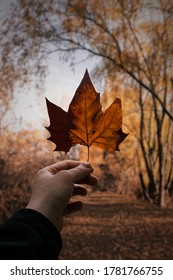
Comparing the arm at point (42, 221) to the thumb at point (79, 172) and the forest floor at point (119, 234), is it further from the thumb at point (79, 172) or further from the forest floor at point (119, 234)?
the forest floor at point (119, 234)

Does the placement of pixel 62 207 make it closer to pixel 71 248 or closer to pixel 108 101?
pixel 71 248

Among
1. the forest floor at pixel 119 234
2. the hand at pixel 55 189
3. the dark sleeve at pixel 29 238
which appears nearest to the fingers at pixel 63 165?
the hand at pixel 55 189

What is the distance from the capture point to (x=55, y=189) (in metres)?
0.42

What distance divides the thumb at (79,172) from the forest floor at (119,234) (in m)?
3.26

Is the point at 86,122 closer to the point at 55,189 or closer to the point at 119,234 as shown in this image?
the point at 55,189

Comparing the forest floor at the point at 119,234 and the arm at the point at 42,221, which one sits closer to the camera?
the arm at the point at 42,221

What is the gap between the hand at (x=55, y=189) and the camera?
15.5 inches

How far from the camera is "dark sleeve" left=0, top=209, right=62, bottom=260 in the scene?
344mm

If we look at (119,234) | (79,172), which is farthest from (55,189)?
(119,234)

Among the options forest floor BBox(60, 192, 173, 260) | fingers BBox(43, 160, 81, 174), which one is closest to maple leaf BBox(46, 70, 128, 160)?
fingers BBox(43, 160, 81, 174)

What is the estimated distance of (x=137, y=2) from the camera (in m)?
4.62

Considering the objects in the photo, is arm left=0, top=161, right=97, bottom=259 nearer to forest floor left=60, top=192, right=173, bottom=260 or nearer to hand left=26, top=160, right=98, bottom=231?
hand left=26, top=160, right=98, bottom=231

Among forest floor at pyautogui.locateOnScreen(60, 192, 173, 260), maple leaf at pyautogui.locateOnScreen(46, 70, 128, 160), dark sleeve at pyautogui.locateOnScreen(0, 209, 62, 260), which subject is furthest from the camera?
forest floor at pyautogui.locateOnScreen(60, 192, 173, 260)

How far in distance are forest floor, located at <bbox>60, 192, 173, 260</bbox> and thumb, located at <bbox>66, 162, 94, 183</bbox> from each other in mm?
3264
